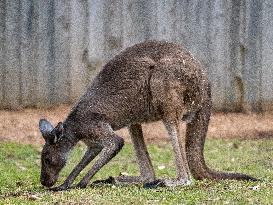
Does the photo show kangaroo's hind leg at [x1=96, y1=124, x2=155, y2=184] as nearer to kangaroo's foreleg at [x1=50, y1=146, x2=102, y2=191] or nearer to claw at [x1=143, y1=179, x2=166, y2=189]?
kangaroo's foreleg at [x1=50, y1=146, x2=102, y2=191]

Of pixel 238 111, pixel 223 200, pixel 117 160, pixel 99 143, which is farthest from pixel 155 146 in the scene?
pixel 223 200

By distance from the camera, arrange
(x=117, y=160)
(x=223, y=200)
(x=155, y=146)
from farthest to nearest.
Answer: (x=155, y=146) < (x=117, y=160) < (x=223, y=200)

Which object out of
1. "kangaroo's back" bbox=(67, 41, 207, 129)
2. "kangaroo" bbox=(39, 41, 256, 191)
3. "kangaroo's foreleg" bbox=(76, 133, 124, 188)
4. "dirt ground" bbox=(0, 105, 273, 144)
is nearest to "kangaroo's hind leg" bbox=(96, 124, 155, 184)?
"kangaroo" bbox=(39, 41, 256, 191)

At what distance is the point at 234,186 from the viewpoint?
8.93 m

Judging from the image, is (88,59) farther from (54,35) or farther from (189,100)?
(189,100)

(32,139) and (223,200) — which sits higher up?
(223,200)

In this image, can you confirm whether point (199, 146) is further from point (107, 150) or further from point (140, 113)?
point (107, 150)

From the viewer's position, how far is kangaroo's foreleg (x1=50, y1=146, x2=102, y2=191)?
30.7 feet

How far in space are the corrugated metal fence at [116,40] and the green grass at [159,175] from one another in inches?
68.6

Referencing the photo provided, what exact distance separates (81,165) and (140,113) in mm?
746

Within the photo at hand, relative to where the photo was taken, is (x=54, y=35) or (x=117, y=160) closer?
(x=117, y=160)

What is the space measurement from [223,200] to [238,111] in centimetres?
657

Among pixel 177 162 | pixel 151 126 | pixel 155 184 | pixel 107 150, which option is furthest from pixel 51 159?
pixel 151 126

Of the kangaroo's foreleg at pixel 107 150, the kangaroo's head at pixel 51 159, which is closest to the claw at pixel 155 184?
the kangaroo's foreleg at pixel 107 150
